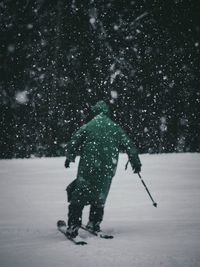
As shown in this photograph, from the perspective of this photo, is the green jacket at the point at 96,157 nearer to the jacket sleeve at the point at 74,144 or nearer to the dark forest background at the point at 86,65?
the jacket sleeve at the point at 74,144

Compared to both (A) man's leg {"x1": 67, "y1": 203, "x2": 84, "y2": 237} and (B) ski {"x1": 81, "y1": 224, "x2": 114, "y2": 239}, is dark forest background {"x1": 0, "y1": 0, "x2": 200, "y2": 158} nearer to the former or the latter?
(B) ski {"x1": 81, "y1": 224, "x2": 114, "y2": 239}

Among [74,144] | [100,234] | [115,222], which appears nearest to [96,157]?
[74,144]

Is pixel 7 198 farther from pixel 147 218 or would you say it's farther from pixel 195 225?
pixel 195 225

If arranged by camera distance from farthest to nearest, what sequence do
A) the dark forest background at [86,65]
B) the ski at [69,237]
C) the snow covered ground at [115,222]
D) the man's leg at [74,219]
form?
the dark forest background at [86,65] < the man's leg at [74,219] < the ski at [69,237] < the snow covered ground at [115,222]

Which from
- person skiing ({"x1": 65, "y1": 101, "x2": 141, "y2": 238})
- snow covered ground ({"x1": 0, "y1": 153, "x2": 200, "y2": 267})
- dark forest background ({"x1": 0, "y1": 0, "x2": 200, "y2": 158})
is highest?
dark forest background ({"x1": 0, "y1": 0, "x2": 200, "y2": 158})

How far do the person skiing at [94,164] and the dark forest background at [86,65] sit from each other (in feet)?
34.5

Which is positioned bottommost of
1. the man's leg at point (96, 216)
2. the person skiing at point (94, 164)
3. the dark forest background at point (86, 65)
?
the man's leg at point (96, 216)

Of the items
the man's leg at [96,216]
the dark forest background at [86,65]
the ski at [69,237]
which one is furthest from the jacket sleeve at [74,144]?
the dark forest background at [86,65]

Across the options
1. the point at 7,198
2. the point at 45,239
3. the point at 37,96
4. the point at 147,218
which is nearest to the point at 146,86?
the point at 37,96

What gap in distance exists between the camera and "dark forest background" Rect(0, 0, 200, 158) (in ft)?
53.7

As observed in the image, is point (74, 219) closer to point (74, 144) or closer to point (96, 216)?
point (96, 216)

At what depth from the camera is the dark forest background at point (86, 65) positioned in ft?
53.7

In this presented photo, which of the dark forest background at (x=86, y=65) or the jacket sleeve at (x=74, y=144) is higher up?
the dark forest background at (x=86, y=65)

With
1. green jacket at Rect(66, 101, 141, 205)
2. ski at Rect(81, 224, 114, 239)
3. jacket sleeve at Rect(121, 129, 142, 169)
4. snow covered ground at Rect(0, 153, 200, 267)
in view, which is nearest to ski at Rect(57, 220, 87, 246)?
snow covered ground at Rect(0, 153, 200, 267)
